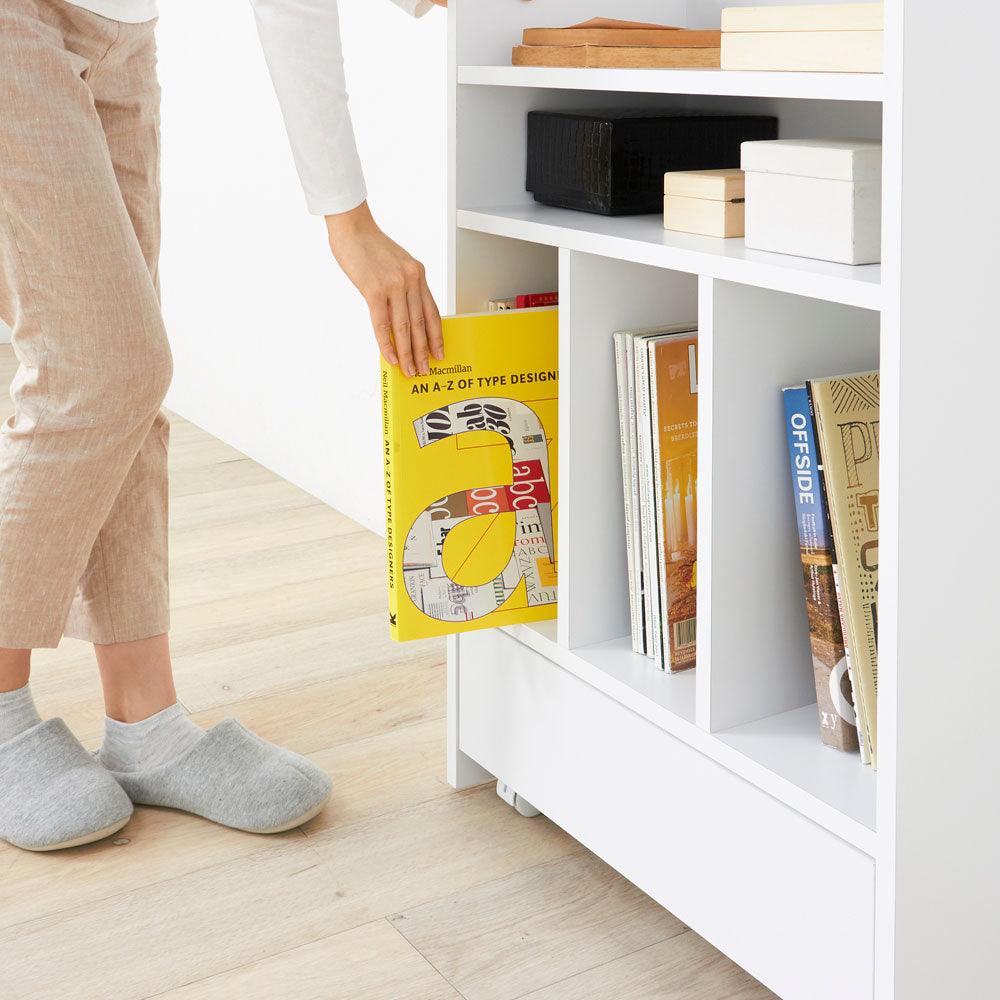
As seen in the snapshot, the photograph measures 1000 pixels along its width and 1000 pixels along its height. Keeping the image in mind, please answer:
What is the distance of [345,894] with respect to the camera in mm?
1187

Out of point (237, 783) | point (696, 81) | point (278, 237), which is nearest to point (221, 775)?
point (237, 783)

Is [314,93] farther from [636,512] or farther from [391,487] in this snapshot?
[636,512]

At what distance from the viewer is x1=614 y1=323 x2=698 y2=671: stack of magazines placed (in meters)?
1.09

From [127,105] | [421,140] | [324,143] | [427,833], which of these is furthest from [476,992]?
[421,140]

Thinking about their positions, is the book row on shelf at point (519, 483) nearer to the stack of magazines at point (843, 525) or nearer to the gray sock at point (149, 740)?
the stack of magazines at point (843, 525)

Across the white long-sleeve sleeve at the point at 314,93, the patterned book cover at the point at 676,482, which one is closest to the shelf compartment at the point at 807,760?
the patterned book cover at the point at 676,482

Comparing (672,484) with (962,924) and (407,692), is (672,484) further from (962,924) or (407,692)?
(407,692)

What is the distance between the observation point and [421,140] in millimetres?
1868

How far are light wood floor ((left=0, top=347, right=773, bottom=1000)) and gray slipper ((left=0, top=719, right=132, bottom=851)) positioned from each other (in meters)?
0.03

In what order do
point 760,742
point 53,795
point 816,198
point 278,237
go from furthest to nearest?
point 278,237 < point 53,795 < point 760,742 < point 816,198

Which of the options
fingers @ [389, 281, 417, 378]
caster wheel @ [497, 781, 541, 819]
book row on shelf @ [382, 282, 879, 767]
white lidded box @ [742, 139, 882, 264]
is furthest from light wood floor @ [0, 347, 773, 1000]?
white lidded box @ [742, 139, 882, 264]

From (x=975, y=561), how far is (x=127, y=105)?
2.84ft

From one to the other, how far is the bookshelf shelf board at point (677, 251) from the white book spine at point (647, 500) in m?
0.10

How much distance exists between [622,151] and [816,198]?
285 millimetres
